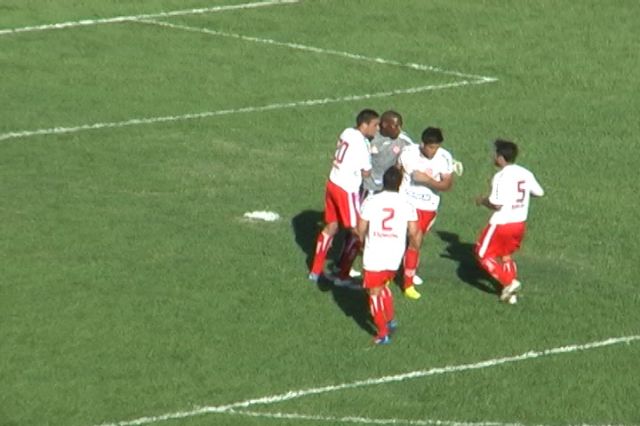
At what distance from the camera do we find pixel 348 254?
74.4 feet

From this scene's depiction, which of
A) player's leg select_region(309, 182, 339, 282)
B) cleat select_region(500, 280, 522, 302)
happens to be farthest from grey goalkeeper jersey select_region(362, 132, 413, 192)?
cleat select_region(500, 280, 522, 302)

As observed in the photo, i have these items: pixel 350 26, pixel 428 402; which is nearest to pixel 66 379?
pixel 428 402

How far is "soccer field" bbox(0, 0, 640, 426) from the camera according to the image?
19.9 meters

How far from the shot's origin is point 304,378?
65.9ft

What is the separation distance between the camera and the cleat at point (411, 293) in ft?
73.2

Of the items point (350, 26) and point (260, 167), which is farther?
point (350, 26)

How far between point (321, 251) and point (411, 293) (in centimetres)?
112

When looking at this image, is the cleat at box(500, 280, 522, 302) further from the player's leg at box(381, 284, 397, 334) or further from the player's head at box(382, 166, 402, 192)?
the player's head at box(382, 166, 402, 192)

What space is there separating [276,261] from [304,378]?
137 inches

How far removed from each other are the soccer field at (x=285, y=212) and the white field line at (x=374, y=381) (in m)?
0.03

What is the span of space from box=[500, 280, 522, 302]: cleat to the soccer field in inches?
7.1

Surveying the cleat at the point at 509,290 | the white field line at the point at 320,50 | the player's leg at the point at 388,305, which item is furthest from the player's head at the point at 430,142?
the white field line at the point at 320,50

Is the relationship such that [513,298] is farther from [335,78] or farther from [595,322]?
[335,78]

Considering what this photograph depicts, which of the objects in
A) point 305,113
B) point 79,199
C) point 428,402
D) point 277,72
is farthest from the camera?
point 277,72
